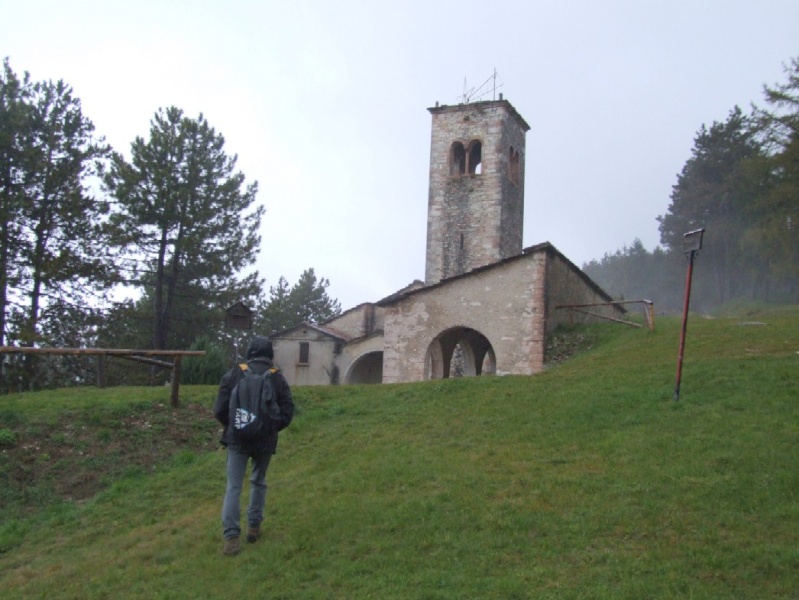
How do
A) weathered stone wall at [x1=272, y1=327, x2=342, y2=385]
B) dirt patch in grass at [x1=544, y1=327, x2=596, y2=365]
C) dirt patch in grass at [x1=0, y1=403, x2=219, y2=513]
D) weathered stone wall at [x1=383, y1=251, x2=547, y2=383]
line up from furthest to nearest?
weathered stone wall at [x1=272, y1=327, x2=342, y2=385] → weathered stone wall at [x1=383, y1=251, x2=547, y2=383] → dirt patch in grass at [x1=544, y1=327, x2=596, y2=365] → dirt patch in grass at [x1=0, y1=403, x2=219, y2=513]

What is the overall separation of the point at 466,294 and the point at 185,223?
1355cm

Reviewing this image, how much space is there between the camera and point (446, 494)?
26.3ft

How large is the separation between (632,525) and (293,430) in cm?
628

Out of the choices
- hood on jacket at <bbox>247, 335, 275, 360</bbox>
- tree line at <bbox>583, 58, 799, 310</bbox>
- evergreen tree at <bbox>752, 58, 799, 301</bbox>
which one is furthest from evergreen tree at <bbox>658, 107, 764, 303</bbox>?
hood on jacket at <bbox>247, 335, 275, 360</bbox>

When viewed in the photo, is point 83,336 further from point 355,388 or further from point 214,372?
point 355,388

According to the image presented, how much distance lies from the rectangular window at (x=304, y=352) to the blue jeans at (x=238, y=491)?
28.5 metres

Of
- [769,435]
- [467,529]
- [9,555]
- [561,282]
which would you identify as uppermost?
[561,282]

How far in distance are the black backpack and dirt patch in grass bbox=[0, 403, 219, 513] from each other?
407 cm

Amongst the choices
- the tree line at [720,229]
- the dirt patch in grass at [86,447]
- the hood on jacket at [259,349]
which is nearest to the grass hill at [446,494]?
the dirt patch in grass at [86,447]

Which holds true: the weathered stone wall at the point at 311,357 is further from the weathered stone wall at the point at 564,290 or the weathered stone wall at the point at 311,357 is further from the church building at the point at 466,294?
the weathered stone wall at the point at 564,290

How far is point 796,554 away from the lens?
587cm

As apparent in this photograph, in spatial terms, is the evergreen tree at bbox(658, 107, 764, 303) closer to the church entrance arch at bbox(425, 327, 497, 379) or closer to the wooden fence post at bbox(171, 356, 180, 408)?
the church entrance arch at bbox(425, 327, 497, 379)

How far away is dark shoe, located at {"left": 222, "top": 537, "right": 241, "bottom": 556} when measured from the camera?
721 centimetres

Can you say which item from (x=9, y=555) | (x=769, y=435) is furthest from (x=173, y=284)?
(x=769, y=435)
